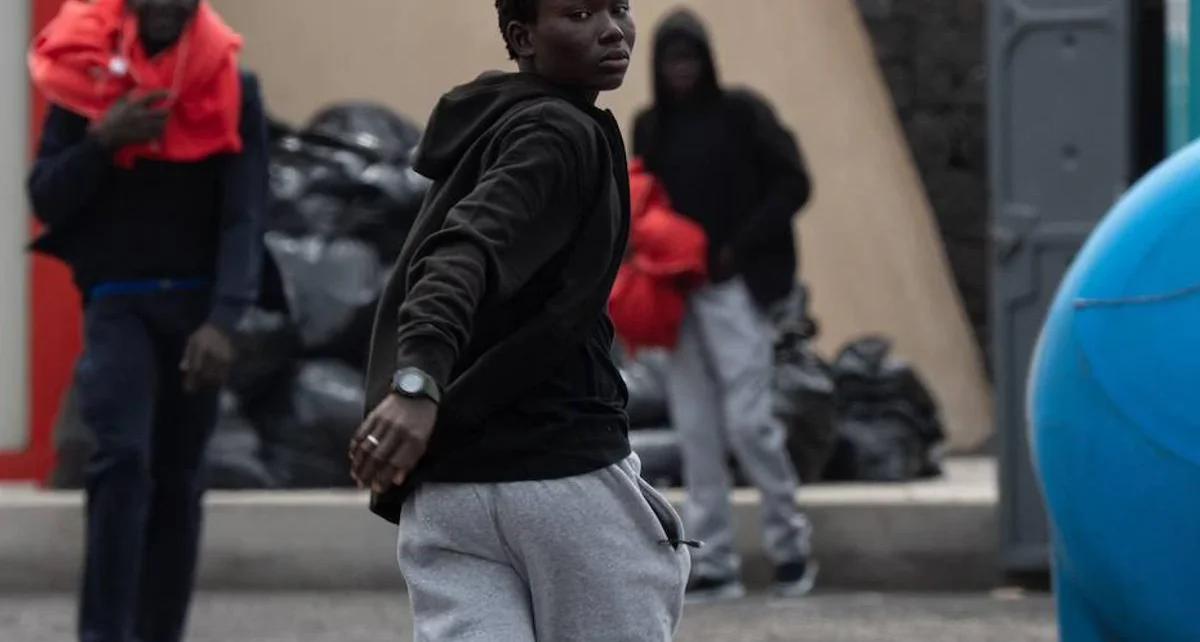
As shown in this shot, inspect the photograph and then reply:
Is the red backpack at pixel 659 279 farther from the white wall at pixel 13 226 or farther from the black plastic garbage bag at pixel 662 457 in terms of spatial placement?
the white wall at pixel 13 226

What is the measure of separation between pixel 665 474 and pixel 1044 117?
1.85 metres

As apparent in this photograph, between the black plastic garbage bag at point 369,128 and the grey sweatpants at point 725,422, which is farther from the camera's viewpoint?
the black plastic garbage bag at point 369,128

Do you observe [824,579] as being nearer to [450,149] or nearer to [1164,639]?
[1164,639]

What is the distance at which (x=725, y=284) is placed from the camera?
26.7ft

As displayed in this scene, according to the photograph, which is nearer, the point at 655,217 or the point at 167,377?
the point at 167,377

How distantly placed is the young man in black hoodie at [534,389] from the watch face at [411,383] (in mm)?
182

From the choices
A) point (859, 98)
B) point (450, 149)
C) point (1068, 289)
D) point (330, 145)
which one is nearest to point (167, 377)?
point (1068, 289)

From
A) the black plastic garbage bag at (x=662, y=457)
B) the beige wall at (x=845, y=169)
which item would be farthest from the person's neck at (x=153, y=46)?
the beige wall at (x=845, y=169)

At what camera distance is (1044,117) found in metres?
8.12

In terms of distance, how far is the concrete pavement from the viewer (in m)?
7.53

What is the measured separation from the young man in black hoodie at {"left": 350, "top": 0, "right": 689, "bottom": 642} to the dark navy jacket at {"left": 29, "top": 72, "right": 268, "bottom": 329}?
2.42 metres

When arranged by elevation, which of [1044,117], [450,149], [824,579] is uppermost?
[450,149]

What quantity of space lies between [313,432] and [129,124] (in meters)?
3.25

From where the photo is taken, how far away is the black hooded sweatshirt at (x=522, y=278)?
349cm
